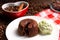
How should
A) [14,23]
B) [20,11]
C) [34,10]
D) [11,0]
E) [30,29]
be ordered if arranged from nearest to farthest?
[30,29] → [14,23] → [20,11] → [34,10] → [11,0]

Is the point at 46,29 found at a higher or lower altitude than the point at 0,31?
higher

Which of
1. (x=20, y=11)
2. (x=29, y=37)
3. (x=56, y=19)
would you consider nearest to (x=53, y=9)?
(x=56, y=19)

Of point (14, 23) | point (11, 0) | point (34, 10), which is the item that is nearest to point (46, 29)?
point (14, 23)

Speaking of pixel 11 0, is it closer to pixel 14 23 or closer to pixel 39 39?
pixel 14 23

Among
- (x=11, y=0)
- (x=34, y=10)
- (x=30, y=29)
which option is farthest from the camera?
(x=11, y=0)

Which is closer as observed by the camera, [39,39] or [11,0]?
[39,39]

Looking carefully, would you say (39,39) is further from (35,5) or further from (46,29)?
(35,5)
